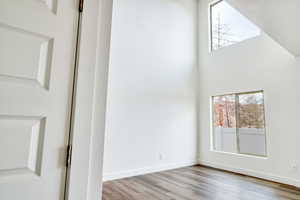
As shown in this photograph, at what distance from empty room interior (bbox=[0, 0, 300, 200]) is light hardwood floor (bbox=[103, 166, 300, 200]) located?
2cm

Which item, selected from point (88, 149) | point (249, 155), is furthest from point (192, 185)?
point (88, 149)

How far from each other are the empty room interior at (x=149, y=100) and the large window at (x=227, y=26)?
31 millimetres

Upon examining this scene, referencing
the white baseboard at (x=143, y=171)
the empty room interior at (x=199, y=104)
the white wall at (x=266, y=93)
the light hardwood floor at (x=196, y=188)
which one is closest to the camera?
the light hardwood floor at (x=196, y=188)

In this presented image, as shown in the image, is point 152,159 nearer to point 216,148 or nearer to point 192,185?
point 192,185

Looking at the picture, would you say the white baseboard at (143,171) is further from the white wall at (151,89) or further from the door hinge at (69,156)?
the door hinge at (69,156)

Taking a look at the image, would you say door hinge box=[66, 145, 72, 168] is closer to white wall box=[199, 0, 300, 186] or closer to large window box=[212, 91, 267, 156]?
white wall box=[199, 0, 300, 186]

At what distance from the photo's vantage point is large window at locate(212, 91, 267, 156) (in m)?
3.93

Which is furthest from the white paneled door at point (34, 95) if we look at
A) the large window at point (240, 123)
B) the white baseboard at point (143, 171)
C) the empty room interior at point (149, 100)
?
the large window at point (240, 123)

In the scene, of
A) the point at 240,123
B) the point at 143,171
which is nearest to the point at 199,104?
the point at 240,123

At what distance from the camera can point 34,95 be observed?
81 cm

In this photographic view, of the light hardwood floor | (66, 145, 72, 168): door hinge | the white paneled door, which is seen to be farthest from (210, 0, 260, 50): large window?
(66, 145, 72, 168): door hinge

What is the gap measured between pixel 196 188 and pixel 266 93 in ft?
8.00

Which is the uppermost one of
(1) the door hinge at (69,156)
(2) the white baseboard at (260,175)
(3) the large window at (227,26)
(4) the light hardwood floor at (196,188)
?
(3) the large window at (227,26)

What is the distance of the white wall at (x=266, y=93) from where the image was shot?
3385 mm
